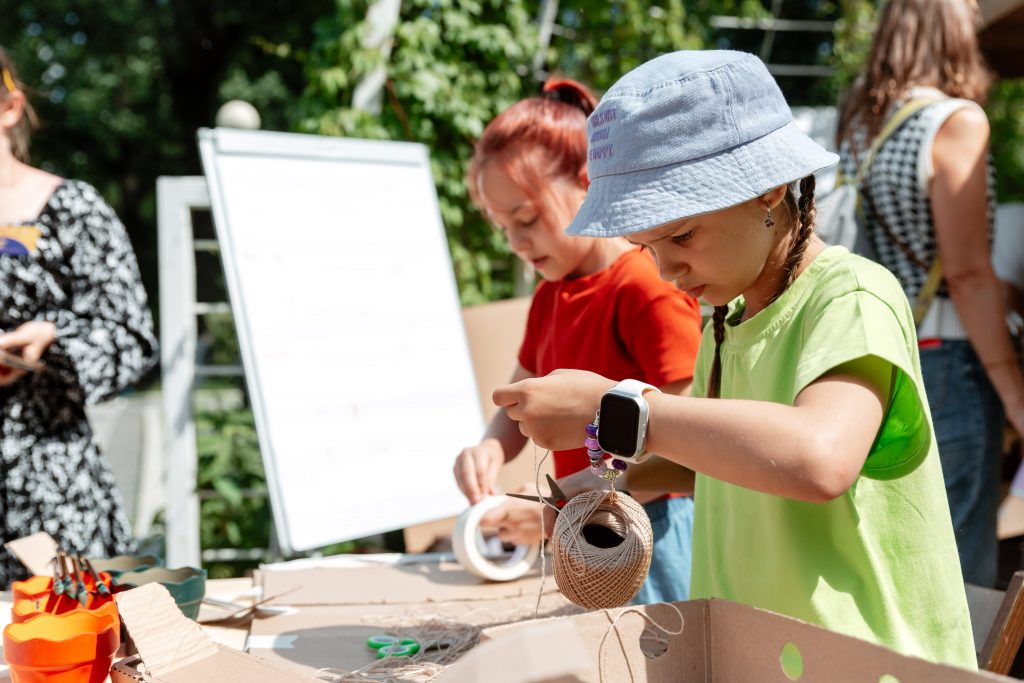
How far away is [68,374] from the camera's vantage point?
2.08 metres

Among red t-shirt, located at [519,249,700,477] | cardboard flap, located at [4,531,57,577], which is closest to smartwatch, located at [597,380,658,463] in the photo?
red t-shirt, located at [519,249,700,477]

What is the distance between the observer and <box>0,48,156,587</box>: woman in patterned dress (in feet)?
6.75

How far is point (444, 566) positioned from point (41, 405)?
0.99 meters

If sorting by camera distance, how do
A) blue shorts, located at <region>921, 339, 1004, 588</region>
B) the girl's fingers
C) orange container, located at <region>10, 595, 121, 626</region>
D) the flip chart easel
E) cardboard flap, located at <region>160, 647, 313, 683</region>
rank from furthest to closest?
the flip chart easel
blue shorts, located at <region>921, 339, 1004, 588</region>
the girl's fingers
orange container, located at <region>10, 595, 121, 626</region>
cardboard flap, located at <region>160, 647, 313, 683</region>

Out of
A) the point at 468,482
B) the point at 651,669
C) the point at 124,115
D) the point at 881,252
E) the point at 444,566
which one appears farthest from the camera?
the point at 124,115

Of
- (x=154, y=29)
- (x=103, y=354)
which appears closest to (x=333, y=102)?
(x=103, y=354)

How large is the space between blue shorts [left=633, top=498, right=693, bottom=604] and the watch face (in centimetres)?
73

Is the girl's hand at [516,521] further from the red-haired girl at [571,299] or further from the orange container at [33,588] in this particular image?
the orange container at [33,588]

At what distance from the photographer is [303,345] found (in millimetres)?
2502

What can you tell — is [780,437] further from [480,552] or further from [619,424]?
[480,552]

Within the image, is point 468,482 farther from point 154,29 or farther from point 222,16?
point 154,29

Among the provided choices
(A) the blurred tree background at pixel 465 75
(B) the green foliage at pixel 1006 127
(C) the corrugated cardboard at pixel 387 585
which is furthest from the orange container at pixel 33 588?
(B) the green foliage at pixel 1006 127

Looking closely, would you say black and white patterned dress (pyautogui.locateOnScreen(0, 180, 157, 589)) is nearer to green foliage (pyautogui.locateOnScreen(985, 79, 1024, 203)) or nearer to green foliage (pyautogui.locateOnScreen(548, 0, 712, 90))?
green foliage (pyautogui.locateOnScreen(548, 0, 712, 90))

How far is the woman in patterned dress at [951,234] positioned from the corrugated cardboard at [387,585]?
0.91 m
